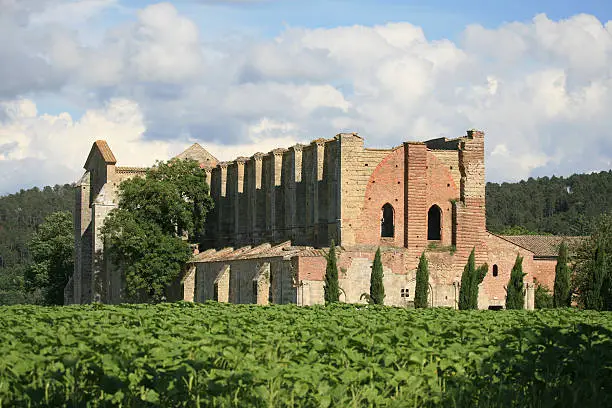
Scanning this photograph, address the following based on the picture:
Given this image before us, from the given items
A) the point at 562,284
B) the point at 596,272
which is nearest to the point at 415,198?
the point at 562,284

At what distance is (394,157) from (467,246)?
18.8 feet

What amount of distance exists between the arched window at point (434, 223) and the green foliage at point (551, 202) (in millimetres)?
71314

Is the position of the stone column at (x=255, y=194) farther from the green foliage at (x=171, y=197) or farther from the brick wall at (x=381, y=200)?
the brick wall at (x=381, y=200)

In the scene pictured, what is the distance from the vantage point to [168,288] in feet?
210

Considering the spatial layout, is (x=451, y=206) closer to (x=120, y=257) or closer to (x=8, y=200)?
(x=120, y=257)

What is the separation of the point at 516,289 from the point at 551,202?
9268 centimetres

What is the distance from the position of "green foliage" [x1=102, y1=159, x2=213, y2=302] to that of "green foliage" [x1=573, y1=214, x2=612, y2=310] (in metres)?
21.5

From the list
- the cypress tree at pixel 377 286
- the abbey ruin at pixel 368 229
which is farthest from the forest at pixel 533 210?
the cypress tree at pixel 377 286

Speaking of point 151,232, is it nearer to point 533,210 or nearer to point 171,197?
point 171,197

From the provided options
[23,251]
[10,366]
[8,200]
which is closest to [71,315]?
[10,366]

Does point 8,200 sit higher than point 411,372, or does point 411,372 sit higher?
point 8,200

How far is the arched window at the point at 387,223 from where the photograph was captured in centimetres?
5296

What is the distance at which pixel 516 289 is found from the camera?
4953 cm

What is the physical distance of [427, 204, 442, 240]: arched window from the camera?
53.9m
